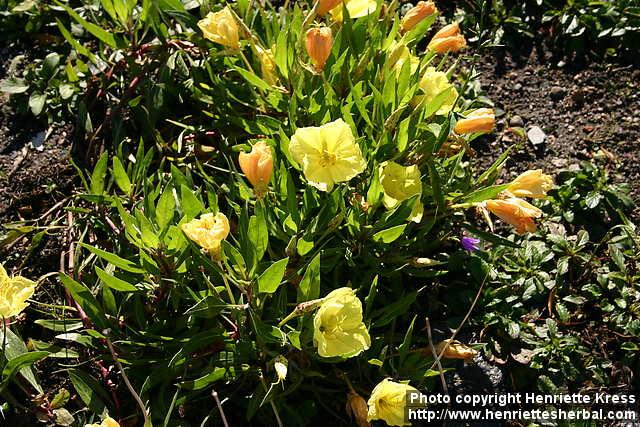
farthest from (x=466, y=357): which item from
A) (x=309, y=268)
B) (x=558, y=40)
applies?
(x=558, y=40)

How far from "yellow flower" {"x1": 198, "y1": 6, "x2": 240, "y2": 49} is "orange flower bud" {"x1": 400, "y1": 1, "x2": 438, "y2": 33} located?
590 mm

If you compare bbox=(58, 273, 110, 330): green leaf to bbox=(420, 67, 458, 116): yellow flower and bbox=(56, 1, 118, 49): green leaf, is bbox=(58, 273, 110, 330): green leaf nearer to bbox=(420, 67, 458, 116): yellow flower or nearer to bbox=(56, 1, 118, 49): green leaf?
bbox=(56, 1, 118, 49): green leaf

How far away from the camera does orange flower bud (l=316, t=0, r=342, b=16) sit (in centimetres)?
193

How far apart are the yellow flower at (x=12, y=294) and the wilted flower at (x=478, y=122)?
4.25 feet

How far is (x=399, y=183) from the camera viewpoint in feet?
6.00

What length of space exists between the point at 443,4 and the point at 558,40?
542 mm

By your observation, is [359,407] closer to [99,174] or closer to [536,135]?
[99,174]

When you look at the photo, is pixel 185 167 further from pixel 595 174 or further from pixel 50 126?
pixel 595 174

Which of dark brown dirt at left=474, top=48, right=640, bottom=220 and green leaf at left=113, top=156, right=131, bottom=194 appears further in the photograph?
dark brown dirt at left=474, top=48, right=640, bottom=220

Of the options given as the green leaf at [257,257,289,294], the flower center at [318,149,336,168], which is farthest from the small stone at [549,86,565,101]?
the green leaf at [257,257,289,294]

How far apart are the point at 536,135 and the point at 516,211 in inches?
39.2

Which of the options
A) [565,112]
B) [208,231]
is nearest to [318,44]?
[208,231]

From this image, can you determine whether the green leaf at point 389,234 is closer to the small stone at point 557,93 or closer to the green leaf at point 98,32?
the green leaf at point 98,32

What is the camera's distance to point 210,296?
1.62 metres
